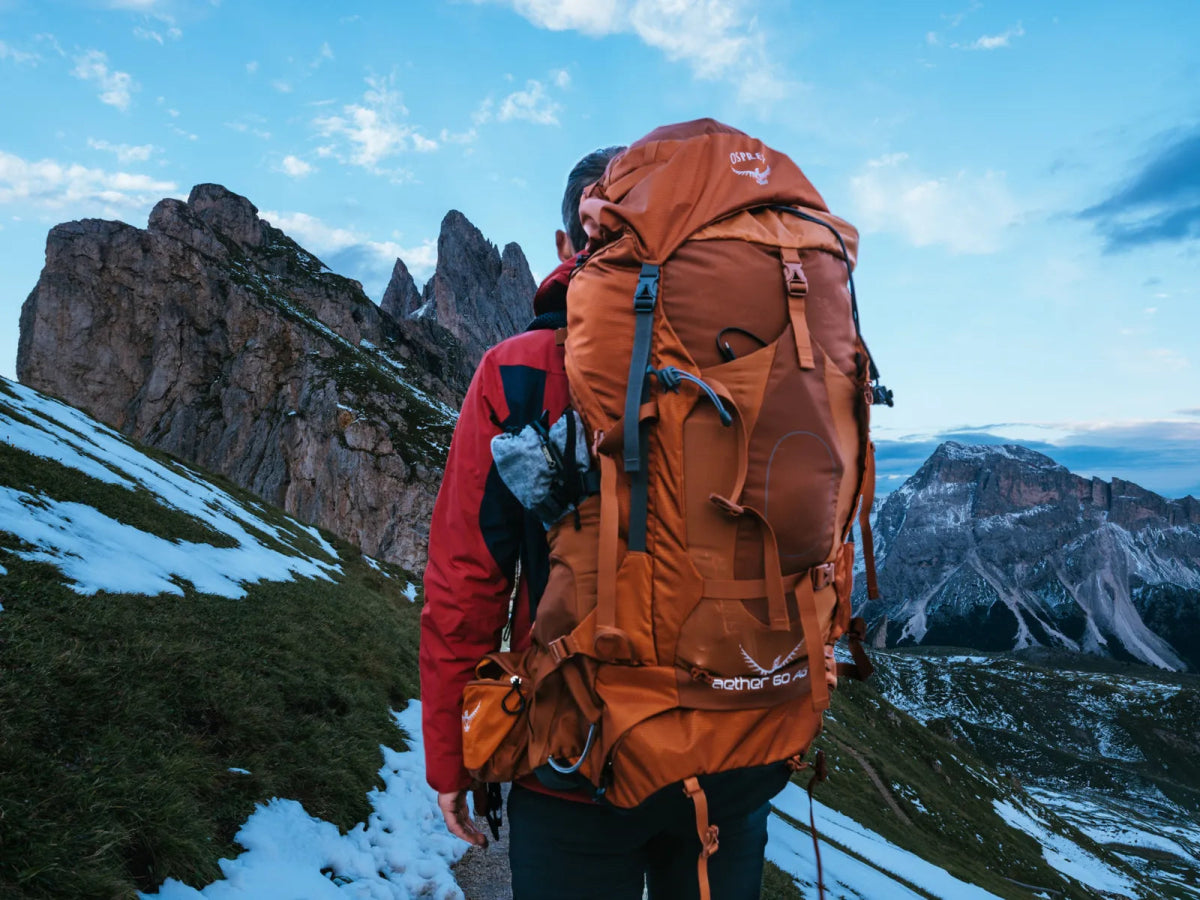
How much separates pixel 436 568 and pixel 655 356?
1.36m

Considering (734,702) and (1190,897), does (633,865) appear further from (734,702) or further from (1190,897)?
(1190,897)

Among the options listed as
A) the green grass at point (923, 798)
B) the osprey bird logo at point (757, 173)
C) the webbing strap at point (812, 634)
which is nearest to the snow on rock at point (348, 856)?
the webbing strap at point (812, 634)

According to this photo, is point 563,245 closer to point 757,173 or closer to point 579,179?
point 579,179

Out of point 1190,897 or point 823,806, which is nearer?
point 823,806

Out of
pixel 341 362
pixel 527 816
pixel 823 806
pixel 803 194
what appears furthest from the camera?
pixel 341 362

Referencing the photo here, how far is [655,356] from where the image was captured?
2.35 m

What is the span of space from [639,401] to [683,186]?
94cm

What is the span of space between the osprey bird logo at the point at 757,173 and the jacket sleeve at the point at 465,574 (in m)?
1.34

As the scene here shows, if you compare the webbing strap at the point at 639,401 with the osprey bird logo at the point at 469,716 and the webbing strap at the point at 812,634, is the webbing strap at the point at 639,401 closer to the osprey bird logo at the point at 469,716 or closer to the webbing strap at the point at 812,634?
the webbing strap at the point at 812,634

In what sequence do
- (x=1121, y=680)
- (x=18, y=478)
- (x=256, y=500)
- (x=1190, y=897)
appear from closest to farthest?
(x=18, y=478), (x=256, y=500), (x=1190, y=897), (x=1121, y=680)

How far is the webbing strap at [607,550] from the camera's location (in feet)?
7.39

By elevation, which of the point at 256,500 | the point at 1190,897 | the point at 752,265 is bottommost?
the point at 1190,897

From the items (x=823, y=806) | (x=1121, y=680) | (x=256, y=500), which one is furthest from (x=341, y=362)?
(x=1121, y=680)

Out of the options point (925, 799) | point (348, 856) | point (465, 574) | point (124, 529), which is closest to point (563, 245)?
point (465, 574)
